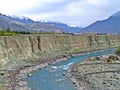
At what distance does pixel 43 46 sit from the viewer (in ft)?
330

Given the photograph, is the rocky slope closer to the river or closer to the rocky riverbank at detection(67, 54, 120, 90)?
the river

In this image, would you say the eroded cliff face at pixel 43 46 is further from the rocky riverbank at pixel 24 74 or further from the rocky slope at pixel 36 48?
the rocky riverbank at pixel 24 74

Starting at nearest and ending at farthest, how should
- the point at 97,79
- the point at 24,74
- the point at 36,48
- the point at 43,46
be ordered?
the point at 97,79, the point at 24,74, the point at 36,48, the point at 43,46

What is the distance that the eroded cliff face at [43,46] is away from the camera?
77269mm

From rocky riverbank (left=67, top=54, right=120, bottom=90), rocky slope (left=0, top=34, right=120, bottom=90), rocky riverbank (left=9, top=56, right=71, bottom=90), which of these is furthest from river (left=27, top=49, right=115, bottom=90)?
rocky slope (left=0, top=34, right=120, bottom=90)

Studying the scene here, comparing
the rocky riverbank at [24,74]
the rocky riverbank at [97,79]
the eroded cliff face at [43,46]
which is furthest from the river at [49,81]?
the eroded cliff face at [43,46]

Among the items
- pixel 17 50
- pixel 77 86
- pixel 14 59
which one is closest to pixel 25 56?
pixel 17 50

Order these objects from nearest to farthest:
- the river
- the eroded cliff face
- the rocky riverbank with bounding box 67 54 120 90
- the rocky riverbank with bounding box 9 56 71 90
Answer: the rocky riverbank with bounding box 67 54 120 90 < the rocky riverbank with bounding box 9 56 71 90 < the river < the eroded cliff face

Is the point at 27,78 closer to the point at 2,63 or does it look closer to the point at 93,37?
the point at 2,63

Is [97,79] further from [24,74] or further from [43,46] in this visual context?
[43,46]

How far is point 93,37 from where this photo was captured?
143 metres

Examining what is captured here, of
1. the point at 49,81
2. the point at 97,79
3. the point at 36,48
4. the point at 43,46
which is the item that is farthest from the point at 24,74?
the point at 43,46

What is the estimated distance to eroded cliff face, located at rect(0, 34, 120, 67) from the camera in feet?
254

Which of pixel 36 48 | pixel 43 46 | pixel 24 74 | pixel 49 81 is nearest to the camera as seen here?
pixel 49 81
